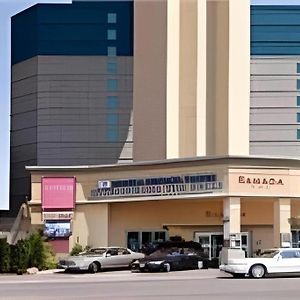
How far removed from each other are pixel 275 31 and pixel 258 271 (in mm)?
46401

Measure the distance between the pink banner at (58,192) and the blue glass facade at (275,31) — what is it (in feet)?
110

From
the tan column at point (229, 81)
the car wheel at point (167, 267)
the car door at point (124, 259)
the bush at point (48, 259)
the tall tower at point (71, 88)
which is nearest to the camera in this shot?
the car wheel at point (167, 267)

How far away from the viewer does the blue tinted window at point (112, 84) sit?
71.8 metres

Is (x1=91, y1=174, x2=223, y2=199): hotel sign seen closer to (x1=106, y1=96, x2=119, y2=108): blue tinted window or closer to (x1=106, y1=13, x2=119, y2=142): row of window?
(x1=106, y1=13, x2=119, y2=142): row of window

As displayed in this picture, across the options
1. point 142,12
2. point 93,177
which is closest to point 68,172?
point 93,177

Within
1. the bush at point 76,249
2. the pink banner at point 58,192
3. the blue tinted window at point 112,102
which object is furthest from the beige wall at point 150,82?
the blue tinted window at point 112,102

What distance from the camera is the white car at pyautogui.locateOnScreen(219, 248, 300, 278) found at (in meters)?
29.8

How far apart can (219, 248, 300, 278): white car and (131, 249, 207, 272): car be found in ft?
19.5

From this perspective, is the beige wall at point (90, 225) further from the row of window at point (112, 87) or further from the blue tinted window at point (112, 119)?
the blue tinted window at point (112, 119)

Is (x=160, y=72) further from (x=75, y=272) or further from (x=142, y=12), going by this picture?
(x=75, y=272)

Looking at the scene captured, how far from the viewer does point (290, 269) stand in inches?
1197

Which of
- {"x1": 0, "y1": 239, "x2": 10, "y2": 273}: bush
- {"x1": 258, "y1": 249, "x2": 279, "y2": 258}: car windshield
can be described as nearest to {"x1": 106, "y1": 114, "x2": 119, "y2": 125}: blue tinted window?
{"x1": 0, "y1": 239, "x2": 10, "y2": 273}: bush

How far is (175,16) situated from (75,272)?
75.5 feet

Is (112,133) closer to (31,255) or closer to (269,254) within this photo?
(31,255)
